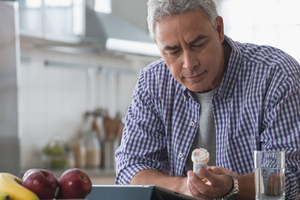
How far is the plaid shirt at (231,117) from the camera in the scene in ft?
4.23

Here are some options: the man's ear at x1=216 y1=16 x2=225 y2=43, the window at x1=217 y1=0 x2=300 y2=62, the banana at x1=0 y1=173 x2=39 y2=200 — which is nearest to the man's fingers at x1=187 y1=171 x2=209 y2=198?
the banana at x1=0 y1=173 x2=39 y2=200

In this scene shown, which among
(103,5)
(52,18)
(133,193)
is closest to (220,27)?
(133,193)

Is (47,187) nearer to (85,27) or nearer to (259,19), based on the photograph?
(85,27)

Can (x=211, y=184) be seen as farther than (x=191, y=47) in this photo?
No

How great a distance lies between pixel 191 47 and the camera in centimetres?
128

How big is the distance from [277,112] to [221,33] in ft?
1.06

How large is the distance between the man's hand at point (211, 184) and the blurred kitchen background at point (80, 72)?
2.02 m

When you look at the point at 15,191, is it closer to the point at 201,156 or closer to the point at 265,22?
the point at 201,156

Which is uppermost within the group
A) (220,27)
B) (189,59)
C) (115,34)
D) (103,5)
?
(103,5)

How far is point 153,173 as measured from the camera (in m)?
1.38

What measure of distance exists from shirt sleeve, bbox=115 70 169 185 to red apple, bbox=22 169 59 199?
645mm

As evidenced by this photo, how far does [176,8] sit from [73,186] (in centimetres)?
68

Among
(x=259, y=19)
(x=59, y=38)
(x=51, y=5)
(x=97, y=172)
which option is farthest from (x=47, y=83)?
(x=259, y=19)

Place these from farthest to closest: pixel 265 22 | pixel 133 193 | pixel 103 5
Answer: pixel 265 22 → pixel 103 5 → pixel 133 193
